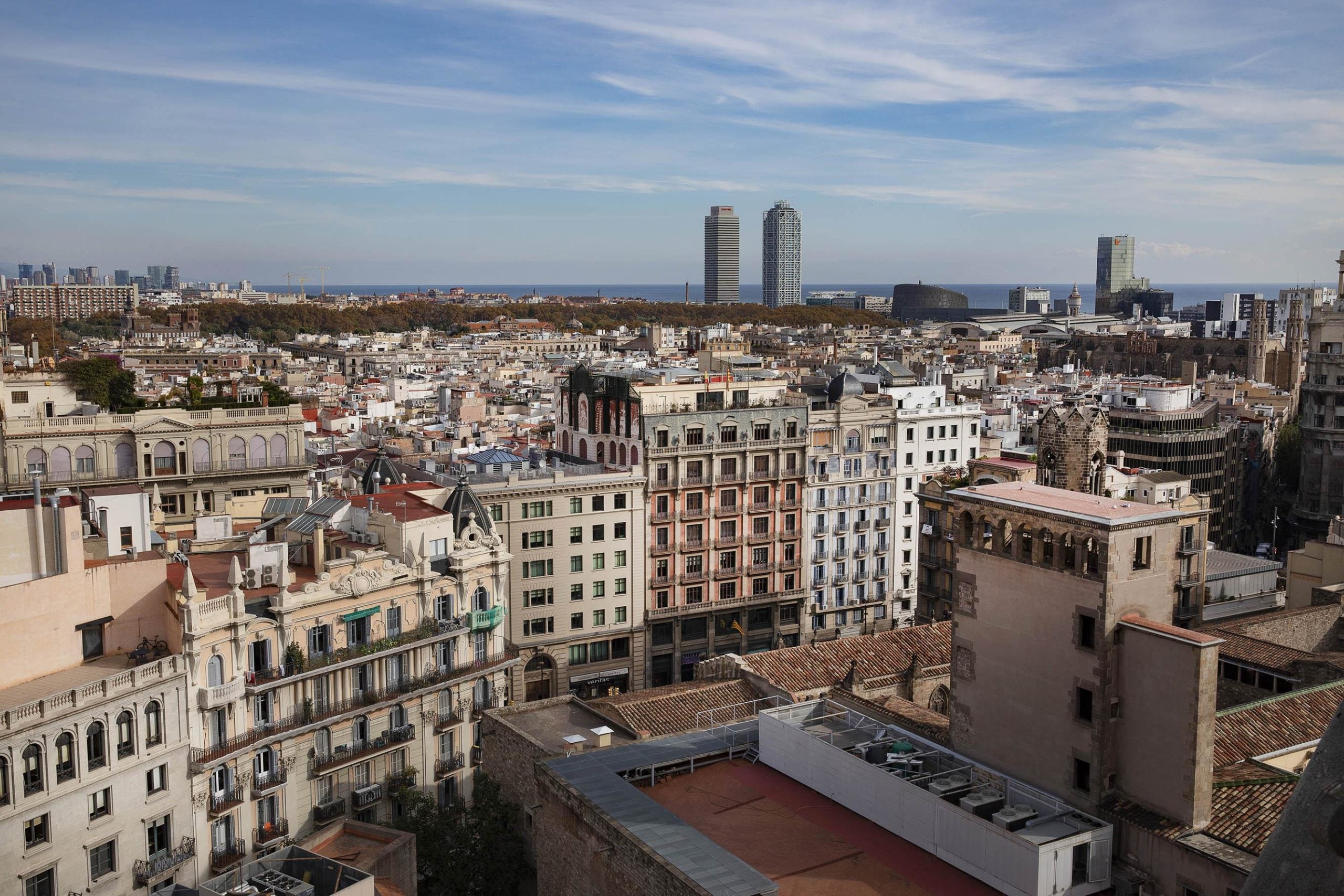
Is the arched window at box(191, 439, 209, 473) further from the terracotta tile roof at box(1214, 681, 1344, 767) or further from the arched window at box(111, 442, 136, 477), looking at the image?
the terracotta tile roof at box(1214, 681, 1344, 767)

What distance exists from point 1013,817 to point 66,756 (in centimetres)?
2234

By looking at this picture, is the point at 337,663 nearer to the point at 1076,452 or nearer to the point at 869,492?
the point at 1076,452

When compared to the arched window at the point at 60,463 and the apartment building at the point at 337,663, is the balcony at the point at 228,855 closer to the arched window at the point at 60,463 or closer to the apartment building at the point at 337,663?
the apartment building at the point at 337,663

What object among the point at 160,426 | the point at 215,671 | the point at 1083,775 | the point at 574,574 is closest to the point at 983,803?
the point at 1083,775

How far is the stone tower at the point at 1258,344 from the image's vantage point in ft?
524

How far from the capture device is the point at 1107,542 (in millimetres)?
24750

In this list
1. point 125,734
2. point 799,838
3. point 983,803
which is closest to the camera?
point 983,803

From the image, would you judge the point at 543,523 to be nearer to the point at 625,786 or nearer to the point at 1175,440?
the point at 625,786

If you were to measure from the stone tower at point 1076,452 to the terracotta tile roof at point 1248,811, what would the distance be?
346 inches

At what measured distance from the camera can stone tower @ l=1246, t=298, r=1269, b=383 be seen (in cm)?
15962

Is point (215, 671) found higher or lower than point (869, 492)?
higher

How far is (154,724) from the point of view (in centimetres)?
3189

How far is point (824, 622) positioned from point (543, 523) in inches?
767

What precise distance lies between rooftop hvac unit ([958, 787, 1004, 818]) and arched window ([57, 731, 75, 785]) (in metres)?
21.2
